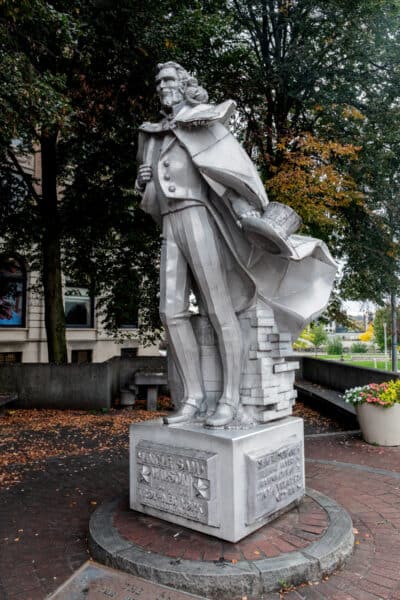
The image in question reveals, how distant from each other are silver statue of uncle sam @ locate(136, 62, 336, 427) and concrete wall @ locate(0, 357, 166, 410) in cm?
765

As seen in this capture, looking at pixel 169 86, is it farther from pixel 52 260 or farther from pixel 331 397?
pixel 52 260

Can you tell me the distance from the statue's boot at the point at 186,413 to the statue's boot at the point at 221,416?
22cm

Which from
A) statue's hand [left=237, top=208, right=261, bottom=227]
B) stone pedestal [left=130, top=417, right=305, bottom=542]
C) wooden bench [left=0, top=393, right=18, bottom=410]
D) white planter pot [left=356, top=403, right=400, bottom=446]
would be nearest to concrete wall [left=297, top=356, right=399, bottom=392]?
white planter pot [left=356, top=403, right=400, bottom=446]

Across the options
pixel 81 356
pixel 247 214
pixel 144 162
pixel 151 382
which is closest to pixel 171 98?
pixel 144 162

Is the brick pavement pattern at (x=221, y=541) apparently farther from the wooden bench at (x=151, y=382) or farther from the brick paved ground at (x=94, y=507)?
the wooden bench at (x=151, y=382)

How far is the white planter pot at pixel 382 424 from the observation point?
23.7ft

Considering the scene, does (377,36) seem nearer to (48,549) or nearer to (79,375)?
(79,375)

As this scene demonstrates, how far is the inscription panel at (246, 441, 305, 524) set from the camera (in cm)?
351

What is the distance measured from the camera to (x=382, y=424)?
7281mm

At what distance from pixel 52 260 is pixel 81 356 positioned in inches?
516

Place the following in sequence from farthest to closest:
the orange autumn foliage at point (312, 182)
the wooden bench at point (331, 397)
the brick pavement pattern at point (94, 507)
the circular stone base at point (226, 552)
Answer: the orange autumn foliage at point (312, 182) → the wooden bench at point (331, 397) → the brick pavement pattern at point (94, 507) → the circular stone base at point (226, 552)

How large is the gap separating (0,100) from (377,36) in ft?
31.0

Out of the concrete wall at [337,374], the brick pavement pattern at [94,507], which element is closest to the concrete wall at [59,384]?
the brick pavement pattern at [94,507]

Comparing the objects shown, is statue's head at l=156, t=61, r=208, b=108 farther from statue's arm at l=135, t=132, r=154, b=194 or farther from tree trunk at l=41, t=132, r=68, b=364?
tree trunk at l=41, t=132, r=68, b=364
